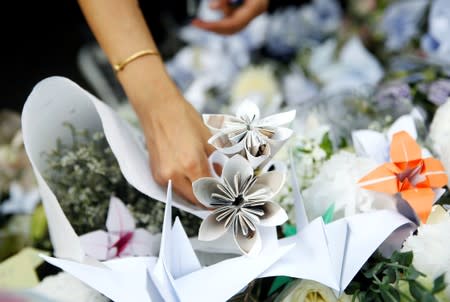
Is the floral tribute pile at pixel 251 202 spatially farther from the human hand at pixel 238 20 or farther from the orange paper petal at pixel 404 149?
the human hand at pixel 238 20

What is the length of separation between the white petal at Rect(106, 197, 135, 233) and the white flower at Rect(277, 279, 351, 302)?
21 centimetres

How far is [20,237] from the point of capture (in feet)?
2.55

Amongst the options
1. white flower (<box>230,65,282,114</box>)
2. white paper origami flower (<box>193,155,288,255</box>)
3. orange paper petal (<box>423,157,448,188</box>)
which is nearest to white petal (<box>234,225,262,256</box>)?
white paper origami flower (<box>193,155,288,255</box>)

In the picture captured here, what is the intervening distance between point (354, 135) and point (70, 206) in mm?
373

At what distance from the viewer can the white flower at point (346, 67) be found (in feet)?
3.40

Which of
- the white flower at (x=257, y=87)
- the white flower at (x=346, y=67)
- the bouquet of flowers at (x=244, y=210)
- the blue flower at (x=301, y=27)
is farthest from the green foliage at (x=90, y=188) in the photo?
the blue flower at (x=301, y=27)

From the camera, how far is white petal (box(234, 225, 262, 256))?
539 mm

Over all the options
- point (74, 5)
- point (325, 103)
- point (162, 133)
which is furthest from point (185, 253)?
point (74, 5)

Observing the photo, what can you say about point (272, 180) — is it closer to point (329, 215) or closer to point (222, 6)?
point (329, 215)

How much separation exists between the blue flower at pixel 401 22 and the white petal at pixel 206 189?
664mm

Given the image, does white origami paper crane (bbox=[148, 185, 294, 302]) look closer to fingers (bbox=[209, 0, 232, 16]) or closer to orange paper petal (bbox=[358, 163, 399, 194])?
orange paper petal (bbox=[358, 163, 399, 194])

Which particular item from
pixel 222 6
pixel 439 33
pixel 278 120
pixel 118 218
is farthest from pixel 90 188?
pixel 439 33

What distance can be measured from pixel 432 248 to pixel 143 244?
33 cm

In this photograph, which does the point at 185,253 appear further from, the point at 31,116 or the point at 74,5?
the point at 74,5
